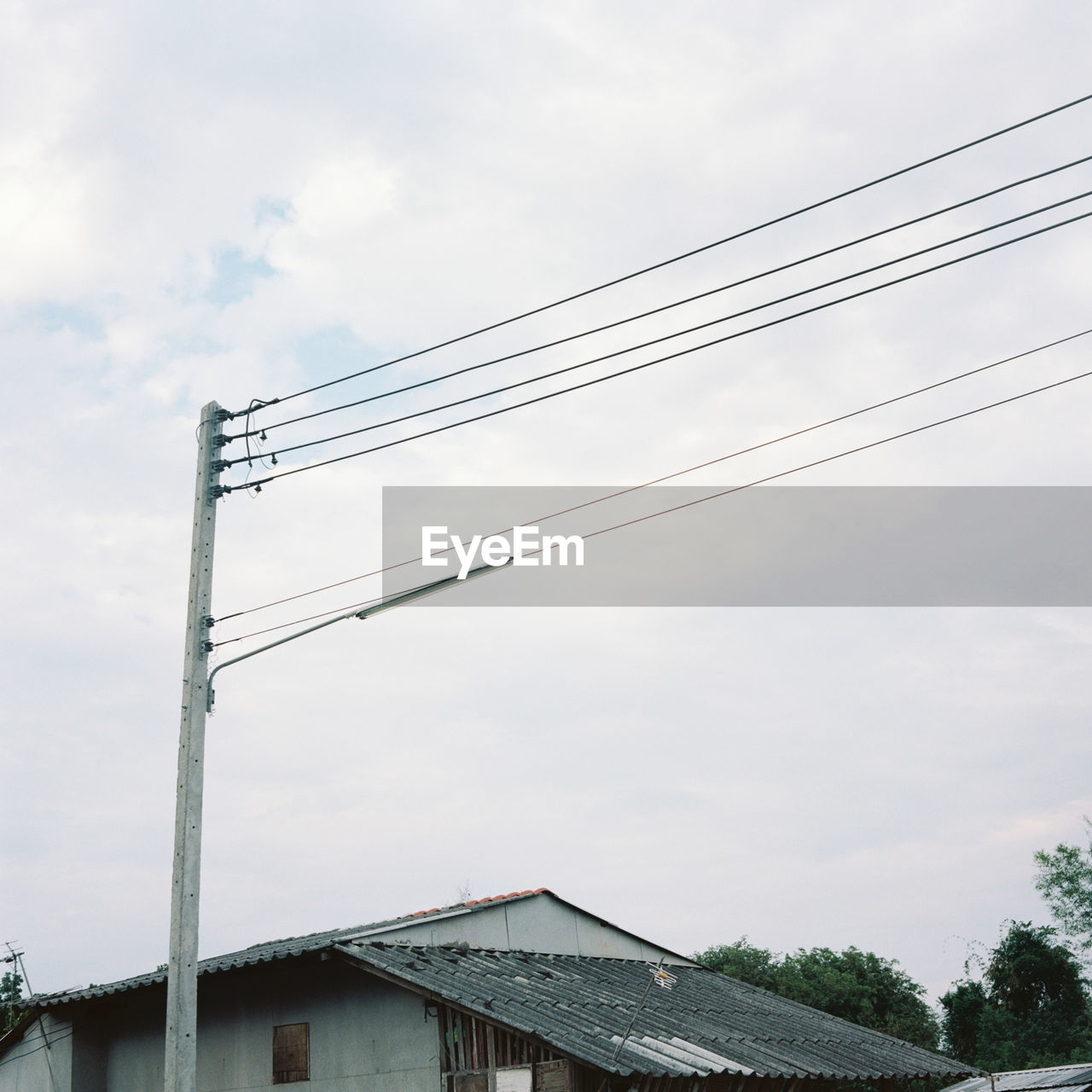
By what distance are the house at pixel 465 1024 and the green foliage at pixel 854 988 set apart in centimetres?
2867

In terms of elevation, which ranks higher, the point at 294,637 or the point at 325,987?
the point at 294,637

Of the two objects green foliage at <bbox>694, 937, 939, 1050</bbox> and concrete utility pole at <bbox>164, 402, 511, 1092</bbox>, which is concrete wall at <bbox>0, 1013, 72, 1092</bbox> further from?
green foliage at <bbox>694, 937, 939, 1050</bbox>

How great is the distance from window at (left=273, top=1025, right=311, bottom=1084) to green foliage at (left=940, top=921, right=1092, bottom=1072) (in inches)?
1404

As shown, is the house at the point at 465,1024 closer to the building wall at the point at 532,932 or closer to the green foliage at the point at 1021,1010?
the building wall at the point at 532,932

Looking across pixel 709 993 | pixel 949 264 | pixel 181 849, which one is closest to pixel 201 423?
pixel 181 849

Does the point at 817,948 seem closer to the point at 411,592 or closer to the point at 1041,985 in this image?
the point at 1041,985

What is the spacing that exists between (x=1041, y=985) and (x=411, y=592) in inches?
1829

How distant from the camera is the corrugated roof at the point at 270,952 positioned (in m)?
17.5

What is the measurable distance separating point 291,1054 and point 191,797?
783cm

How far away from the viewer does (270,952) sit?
18.8 meters

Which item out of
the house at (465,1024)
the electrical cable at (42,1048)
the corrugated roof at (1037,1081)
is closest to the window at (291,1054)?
the house at (465,1024)

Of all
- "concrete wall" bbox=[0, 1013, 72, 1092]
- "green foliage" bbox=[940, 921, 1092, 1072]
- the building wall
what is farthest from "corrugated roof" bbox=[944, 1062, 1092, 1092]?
"green foliage" bbox=[940, 921, 1092, 1072]

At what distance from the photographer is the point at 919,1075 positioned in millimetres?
19625

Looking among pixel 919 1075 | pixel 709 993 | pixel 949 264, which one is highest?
pixel 949 264
